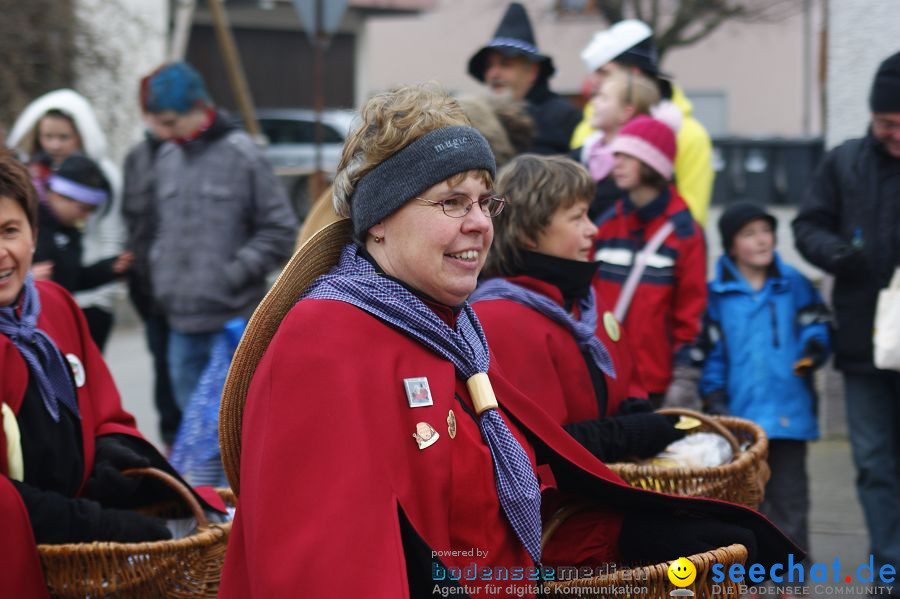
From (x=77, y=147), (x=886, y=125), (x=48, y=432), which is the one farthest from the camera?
(x=77, y=147)

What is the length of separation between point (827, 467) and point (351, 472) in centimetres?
486

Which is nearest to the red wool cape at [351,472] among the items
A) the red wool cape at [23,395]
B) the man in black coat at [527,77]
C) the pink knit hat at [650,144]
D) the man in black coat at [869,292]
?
the red wool cape at [23,395]

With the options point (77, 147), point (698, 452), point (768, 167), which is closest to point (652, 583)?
point (698, 452)

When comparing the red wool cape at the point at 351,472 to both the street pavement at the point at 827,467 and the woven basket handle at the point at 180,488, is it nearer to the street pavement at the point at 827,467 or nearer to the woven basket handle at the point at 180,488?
the woven basket handle at the point at 180,488

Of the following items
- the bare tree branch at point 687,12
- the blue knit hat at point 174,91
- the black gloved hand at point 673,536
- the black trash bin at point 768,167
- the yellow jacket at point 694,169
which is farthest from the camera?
the bare tree branch at point 687,12

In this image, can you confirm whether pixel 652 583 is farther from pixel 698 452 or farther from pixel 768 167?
pixel 768 167

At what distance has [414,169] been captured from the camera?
258 centimetres

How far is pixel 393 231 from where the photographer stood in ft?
8.64

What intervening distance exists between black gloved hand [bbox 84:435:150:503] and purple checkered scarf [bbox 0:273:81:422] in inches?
5.5

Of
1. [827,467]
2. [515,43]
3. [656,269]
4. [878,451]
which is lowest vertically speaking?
[827,467]

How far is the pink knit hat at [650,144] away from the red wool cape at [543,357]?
126 centimetres

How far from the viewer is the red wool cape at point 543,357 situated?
3.37m

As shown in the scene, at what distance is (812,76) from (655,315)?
21039 mm

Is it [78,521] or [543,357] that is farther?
[543,357]
